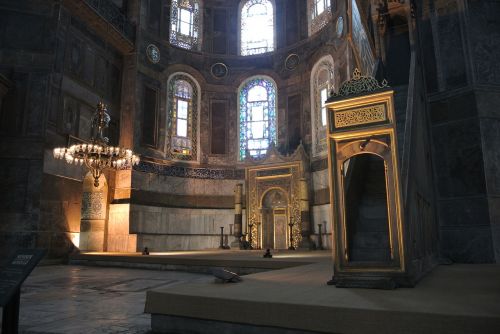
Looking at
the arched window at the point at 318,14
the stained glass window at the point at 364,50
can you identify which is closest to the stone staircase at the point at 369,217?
the stained glass window at the point at 364,50

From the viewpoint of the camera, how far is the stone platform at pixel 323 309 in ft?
7.06

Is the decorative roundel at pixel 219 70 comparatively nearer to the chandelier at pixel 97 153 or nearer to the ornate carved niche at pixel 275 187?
the ornate carved niche at pixel 275 187

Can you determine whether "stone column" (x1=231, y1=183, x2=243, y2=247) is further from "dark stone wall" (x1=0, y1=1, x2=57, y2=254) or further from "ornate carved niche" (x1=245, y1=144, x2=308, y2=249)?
"dark stone wall" (x1=0, y1=1, x2=57, y2=254)

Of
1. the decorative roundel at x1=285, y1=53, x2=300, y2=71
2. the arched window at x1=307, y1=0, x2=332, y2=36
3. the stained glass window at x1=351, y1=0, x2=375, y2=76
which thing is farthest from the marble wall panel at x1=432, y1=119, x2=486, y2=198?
the decorative roundel at x1=285, y1=53, x2=300, y2=71

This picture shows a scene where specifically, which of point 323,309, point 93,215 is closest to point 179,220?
point 93,215

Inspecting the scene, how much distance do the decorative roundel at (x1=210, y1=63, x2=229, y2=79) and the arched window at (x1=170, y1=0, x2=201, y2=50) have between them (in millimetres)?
1120

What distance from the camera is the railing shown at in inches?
505

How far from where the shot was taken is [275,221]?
1531cm

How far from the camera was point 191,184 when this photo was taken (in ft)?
51.1

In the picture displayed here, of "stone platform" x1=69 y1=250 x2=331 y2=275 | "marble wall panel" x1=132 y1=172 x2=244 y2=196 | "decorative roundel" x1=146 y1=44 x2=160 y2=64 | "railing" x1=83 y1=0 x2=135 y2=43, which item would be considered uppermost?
"railing" x1=83 y1=0 x2=135 y2=43

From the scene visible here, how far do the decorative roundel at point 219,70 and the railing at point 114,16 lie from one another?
12.0 ft

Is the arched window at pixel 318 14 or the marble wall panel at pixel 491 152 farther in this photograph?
the arched window at pixel 318 14

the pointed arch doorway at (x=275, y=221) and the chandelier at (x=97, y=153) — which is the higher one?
the chandelier at (x=97, y=153)

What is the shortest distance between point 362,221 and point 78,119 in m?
10.0
